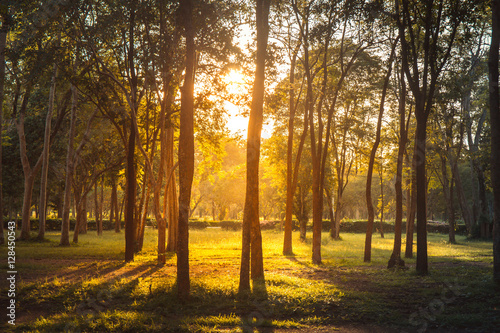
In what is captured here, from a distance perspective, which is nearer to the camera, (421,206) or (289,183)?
(421,206)

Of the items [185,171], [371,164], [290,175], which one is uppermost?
[371,164]

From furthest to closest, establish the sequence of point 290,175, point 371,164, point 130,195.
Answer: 1. point 290,175
2. point 371,164
3. point 130,195

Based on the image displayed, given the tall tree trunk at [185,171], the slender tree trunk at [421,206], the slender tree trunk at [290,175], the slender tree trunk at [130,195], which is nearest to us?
the tall tree trunk at [185,171]

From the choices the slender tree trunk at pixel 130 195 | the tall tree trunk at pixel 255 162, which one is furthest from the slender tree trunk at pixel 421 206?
the slender tree trunk at pixel 130 195

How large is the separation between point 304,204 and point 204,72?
21784mm

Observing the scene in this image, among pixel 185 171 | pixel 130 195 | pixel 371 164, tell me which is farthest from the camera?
pixel 371 164

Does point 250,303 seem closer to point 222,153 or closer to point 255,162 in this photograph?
point 255,162

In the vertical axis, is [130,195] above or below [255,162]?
below

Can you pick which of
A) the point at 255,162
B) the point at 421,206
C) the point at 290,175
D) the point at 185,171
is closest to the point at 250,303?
the point at 185,171

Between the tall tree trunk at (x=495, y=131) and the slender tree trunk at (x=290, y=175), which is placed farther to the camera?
the slender tree trunk at (x=290, y=175)

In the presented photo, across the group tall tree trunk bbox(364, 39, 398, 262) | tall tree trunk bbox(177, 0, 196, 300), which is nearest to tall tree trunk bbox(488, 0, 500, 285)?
tall tree trunk bbox(364, 39, 398, 262)

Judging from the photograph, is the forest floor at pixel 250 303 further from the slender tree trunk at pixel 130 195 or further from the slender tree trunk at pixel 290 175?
the slender tree trunk at pixel 290 175

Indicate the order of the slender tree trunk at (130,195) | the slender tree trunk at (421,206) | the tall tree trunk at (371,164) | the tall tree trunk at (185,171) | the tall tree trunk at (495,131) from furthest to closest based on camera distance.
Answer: the tall tree trunk at (371,164) → the slender tree trunk at (130,195) → the slender tree trunk at (421,206) → the tall tree trunk at (495,131) → the tall tree trunk at (185,171)

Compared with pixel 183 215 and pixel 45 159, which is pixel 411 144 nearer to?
pixel 183 215
